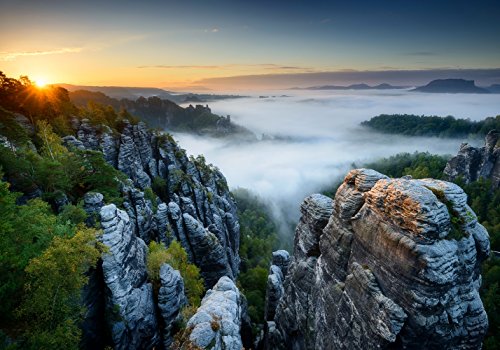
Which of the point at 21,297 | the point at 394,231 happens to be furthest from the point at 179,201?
the point at 394,231

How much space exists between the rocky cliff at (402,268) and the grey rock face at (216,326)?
836 centimetres

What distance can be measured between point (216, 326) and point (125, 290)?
9.47 metres

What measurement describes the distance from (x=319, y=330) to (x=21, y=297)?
22.1m

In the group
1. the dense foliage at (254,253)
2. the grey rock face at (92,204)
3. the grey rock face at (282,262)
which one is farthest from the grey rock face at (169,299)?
the dense foliage at (254,253)

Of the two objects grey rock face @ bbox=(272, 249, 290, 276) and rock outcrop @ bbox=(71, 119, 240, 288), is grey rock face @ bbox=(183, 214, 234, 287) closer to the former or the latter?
rock outcrop @ bbox=(71, 119, 240, 288)

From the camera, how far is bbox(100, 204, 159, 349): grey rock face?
23078 millimetres

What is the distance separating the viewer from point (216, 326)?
19109mm

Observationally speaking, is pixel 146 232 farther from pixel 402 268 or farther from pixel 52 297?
pixel 402 268

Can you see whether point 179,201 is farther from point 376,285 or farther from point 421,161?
point 421,161

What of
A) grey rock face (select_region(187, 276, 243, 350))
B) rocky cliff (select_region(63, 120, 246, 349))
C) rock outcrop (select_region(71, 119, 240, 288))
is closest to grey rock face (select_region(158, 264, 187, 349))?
rocky cliff (select_region(63, 120, 246, 349))

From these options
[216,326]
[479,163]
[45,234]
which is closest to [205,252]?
→ [216,326]

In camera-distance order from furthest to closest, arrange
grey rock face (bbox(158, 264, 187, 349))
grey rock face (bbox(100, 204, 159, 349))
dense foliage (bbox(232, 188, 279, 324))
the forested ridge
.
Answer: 1. dense foliage (bbox(232, 188, 279, 324))
2. grey rock face (bbox(158, 264, 187, 349))
3. grey rock face (bbox(100, 204, 159, 349))
4. the forested ridge

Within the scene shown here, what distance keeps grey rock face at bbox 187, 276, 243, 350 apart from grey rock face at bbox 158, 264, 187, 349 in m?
5.50

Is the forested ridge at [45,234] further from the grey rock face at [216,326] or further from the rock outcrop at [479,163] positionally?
the rock outcrop at [479,163]
